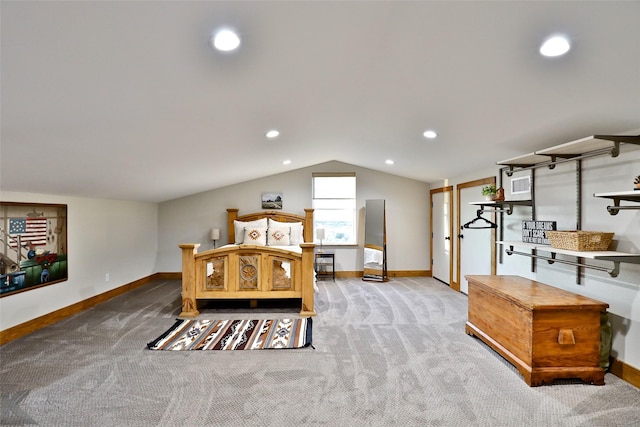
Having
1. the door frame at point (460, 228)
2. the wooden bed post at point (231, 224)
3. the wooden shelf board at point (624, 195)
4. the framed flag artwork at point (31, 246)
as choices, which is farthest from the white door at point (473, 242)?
the framed flag artwork at point (31, 246)

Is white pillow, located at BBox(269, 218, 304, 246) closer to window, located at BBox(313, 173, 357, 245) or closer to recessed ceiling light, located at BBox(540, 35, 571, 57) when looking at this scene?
window, located at BBox(313, 173, 357, 245)

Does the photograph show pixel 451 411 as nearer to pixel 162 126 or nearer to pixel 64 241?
pixel 162 126

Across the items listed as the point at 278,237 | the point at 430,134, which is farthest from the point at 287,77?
the point at 278,237

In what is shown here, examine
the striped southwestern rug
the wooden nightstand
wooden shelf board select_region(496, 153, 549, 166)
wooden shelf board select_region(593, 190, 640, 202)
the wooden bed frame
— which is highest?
wooden shelf board select_region(496, 153, 549, 166)

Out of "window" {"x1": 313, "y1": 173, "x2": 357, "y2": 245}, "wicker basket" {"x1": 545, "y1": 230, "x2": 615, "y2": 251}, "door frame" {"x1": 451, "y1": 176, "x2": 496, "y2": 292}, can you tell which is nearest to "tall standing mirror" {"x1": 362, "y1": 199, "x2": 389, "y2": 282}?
"window" {"x1": 313, "y1": 173, "x2": 357, "y2": 245}

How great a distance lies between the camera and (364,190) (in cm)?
671

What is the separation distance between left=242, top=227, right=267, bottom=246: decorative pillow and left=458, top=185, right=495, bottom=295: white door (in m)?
3.32

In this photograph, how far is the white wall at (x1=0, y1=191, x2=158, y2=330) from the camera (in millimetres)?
3459

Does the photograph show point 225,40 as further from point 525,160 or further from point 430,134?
point 525,160

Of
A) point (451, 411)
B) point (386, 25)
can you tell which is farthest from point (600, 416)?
point (386, 25)

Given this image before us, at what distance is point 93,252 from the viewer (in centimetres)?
455

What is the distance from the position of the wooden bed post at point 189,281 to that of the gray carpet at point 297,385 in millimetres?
386

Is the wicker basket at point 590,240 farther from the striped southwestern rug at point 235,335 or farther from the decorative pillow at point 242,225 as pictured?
the decorative pillow at point 242,225

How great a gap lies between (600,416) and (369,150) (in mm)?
3856
